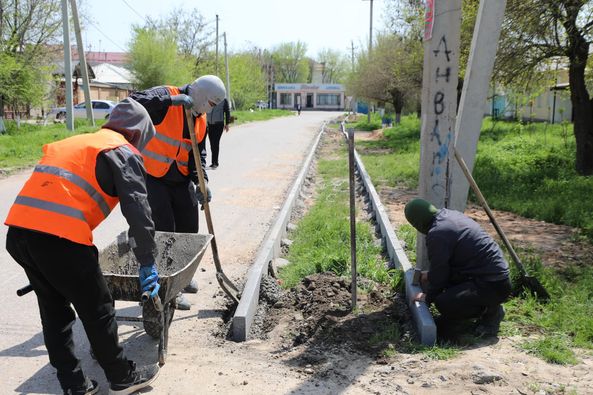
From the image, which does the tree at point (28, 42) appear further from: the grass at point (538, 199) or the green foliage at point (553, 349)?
the green foliage at point (553, 349)

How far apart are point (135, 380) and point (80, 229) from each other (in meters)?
1.11

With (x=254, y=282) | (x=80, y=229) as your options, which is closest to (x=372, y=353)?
(x=254, y=282)

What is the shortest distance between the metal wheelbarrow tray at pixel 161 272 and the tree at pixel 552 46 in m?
9.06

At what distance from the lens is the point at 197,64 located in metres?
57.3

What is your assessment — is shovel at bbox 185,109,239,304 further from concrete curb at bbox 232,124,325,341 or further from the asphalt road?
the asphalt road

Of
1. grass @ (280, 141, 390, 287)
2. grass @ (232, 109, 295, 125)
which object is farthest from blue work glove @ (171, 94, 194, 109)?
grass @ (232, 109, 295, 125)

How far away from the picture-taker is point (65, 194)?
9.55ft

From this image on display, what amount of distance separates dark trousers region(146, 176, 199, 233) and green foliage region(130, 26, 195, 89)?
132ft

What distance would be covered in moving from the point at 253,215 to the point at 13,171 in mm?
7671

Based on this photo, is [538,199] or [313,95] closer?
[538,199]

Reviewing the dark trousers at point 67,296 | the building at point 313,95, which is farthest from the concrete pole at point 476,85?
the building at point 313,95

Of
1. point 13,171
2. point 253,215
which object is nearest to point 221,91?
point 253,215

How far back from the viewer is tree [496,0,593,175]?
35.5 ft

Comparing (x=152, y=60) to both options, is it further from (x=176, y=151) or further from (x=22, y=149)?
(x=176, y=151)
